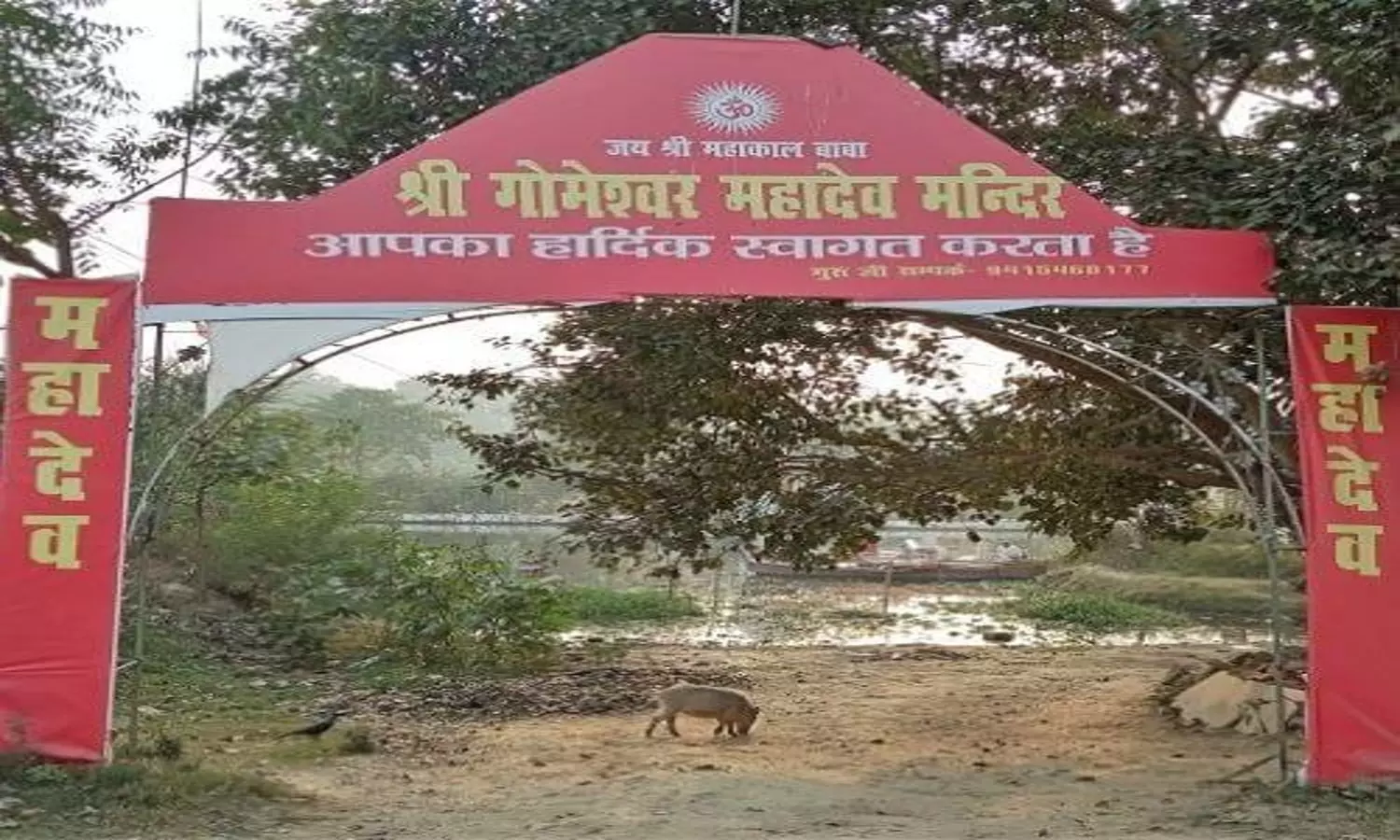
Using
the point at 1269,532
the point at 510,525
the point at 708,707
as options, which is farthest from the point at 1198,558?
the point at 1269,532

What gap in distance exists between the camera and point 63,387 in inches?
232

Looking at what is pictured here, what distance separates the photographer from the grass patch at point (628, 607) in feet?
55.6

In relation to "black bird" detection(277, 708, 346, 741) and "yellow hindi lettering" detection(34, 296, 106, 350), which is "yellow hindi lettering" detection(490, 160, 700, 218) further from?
"black bird" detection(277, 708, 346, 741)

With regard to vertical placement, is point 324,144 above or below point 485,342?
above

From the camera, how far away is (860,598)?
20875 mm

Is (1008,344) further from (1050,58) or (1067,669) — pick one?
(1067,669)

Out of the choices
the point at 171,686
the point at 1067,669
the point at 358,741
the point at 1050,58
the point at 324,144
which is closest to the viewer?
the point at 324,144

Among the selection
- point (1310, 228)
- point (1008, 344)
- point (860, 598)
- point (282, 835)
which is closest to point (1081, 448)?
point (1008, 344)

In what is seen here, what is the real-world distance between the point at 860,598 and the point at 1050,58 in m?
12.9

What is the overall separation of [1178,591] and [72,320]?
17.7 meters

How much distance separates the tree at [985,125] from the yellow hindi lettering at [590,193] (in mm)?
1607

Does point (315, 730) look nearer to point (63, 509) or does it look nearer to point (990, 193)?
point (63, 509)

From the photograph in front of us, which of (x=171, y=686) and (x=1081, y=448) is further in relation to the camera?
(x=171, y=686)

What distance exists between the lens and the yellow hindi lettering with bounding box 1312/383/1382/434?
20.4 feet
